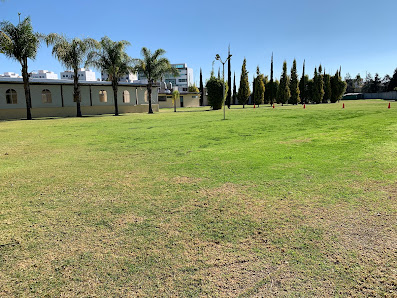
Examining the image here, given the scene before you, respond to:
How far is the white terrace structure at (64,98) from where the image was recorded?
107 feet

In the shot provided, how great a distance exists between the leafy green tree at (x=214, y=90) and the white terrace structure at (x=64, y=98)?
336 inches

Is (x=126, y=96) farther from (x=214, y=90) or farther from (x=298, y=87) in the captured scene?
(x=298, y=87)

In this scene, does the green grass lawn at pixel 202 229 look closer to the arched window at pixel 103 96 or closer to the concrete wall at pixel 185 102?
the arched window at pixel 103 96

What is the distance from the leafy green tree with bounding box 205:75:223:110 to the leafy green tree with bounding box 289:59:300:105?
73.6 ft

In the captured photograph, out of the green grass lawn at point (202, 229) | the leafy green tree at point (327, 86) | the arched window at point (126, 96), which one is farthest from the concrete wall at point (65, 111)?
the leafy green tree at point (327, 86)

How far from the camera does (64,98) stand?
36.8 metres

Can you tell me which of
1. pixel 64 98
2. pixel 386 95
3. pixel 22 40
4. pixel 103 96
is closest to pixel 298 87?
pixel 386 95

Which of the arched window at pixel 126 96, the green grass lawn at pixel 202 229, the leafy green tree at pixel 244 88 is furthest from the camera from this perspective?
the leafy green tree at pixel 244 88

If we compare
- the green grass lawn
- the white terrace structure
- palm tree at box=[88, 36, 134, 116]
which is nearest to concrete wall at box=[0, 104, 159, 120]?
the white terrace structure

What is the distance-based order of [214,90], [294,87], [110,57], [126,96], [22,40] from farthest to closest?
1. [294,87]
2. [214,90]
3. [126,96]
4. [110,57]
5. [22,40]

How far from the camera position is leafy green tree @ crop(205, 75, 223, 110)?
144ft

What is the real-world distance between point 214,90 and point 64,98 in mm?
20919

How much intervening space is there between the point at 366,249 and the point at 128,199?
3.55 meters

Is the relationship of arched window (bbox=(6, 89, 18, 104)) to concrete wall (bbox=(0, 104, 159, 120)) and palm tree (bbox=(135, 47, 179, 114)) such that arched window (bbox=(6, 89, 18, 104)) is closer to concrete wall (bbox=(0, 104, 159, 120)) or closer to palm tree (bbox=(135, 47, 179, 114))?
concrete wall (bbox=(0, 104, 159, 120))
